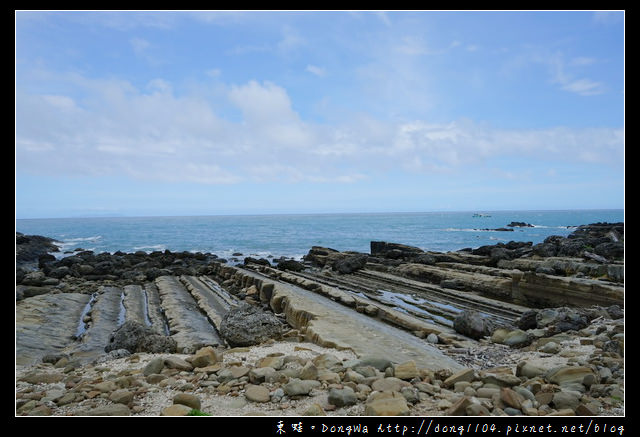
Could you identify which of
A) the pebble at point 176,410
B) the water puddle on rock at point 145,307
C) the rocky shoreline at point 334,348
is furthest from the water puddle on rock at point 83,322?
the pebble at point 176,410

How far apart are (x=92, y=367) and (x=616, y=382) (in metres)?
8.00

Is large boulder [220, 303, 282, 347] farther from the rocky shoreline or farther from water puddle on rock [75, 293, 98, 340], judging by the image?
water puddle on rock [75, 293, 98, 340]

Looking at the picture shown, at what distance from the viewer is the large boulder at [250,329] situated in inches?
340

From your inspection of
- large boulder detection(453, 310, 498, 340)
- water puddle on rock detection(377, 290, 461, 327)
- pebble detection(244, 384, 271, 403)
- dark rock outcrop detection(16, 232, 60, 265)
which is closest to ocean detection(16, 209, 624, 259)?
dark rock outcrop detection(16, 232, 60, 265)

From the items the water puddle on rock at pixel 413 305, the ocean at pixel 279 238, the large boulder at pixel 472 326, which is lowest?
the ocean at pixel 279 238

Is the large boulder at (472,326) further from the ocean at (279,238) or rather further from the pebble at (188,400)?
the ocean at (279,238)

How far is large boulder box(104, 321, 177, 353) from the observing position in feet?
27.1

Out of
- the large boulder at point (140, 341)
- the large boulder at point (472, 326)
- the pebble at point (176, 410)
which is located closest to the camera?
the pebble at point (176, 410)

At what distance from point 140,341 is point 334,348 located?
4.44 m

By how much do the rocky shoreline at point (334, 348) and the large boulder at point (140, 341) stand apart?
0.11 feet
